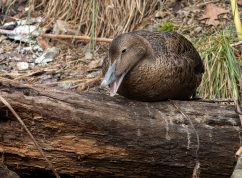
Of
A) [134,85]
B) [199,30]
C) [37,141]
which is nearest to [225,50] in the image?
[199,30]

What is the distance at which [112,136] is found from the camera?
3.27 metres

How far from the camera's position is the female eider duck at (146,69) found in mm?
3613

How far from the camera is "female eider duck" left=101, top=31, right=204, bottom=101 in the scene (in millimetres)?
3613

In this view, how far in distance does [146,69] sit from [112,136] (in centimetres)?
63

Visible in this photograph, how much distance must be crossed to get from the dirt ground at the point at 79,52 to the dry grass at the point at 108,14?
0.38 feet

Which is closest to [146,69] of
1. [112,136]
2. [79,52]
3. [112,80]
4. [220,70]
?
[112,80]

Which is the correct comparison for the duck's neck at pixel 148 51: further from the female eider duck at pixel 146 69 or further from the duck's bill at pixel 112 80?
the duck's bill at pixel 112 80

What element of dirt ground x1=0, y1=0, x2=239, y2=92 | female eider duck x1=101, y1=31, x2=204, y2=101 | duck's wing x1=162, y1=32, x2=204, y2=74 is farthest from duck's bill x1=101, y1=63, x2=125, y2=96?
dirt ground x1=0, y1=0, x2=239, y2=92

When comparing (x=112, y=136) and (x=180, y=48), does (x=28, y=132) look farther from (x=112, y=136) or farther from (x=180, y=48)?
(x=180, y=48)

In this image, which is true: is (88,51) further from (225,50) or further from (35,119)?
(35,119)

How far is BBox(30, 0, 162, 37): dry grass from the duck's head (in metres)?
2.60

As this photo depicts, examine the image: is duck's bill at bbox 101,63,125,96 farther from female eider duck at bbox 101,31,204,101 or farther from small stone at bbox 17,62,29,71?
small stone at bbox 17,62,29,71

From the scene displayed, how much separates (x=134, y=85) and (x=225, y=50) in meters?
2.19

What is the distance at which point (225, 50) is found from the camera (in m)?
5.66
